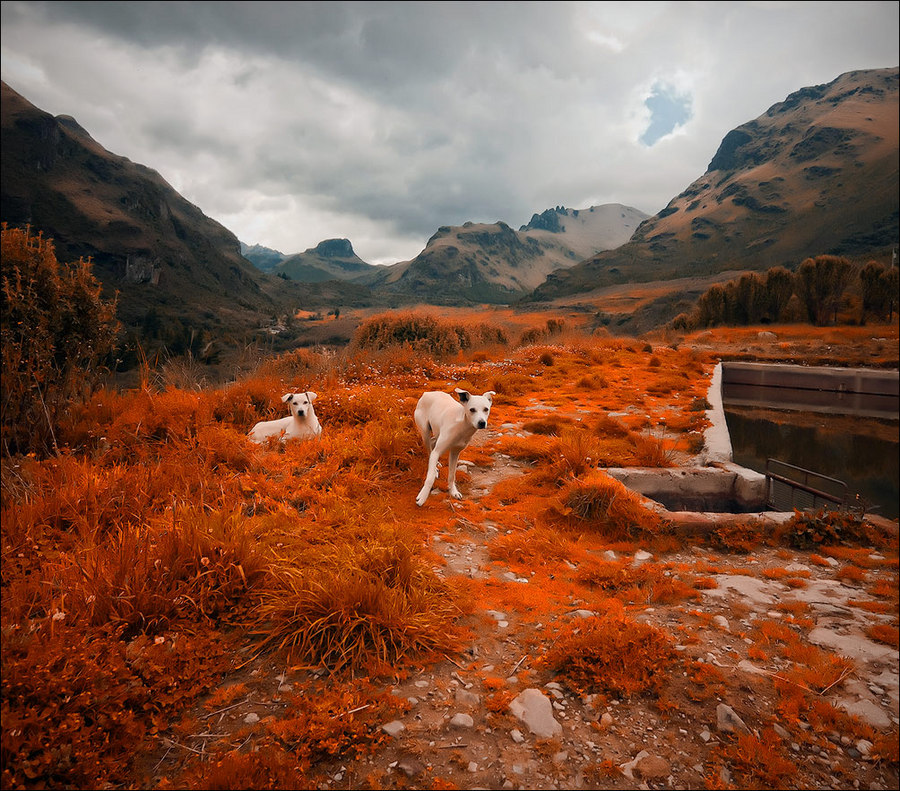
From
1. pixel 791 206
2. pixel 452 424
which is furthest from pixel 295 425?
pixel 791 206

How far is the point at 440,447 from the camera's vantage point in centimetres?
442

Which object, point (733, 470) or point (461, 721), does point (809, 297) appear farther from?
point (461, 721)

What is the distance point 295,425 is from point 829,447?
41.5 feet

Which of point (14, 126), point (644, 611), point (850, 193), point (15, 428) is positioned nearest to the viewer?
point (644, 611)

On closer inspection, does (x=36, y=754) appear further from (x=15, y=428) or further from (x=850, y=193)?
(x=850, y=193)

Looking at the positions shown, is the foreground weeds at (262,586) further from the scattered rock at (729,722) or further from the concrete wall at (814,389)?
the concrete wall at (814,389)

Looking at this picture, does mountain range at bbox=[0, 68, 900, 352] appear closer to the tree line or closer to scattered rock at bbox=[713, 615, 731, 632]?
the tree line

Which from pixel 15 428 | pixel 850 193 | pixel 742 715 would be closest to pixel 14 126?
pixel 15 428

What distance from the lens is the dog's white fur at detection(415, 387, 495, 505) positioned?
4.17m

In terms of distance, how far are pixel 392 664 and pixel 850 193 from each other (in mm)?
167706

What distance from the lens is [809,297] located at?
31.9m

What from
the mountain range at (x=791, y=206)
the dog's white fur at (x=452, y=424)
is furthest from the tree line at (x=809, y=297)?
the mountain range at (x=791, y=206)

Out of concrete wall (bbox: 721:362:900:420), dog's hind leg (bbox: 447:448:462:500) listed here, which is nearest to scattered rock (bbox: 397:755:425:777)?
dog's hind leg (bbox: 447:448:462:500)

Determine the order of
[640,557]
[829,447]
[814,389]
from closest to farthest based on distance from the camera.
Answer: [640,557] < [829,447] < [814,389]
